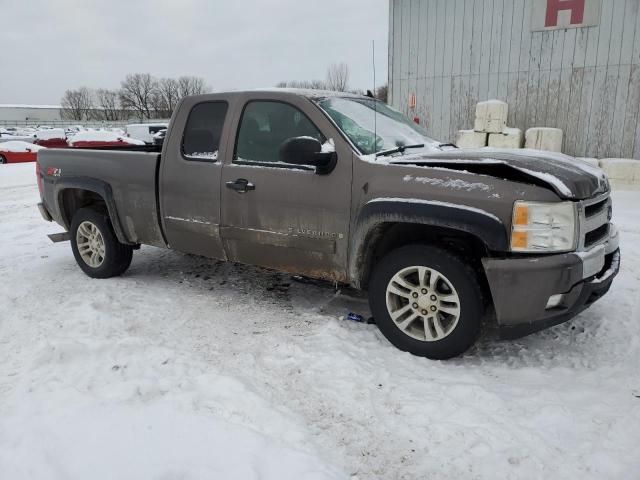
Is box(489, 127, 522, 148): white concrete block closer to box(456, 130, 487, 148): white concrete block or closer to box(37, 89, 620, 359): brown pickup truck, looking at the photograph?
box(456, 130, 487, 148): white concrete block

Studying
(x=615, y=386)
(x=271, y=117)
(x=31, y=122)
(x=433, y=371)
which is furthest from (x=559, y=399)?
(x=31, y=122)

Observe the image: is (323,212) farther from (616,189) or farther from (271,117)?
(616,189)

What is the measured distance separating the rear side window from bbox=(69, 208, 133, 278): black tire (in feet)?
4.31

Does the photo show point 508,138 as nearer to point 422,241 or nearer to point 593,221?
point 593,221

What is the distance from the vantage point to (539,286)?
293 cm

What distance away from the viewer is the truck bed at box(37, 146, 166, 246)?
15.1 ft

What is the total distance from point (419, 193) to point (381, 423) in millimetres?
1446

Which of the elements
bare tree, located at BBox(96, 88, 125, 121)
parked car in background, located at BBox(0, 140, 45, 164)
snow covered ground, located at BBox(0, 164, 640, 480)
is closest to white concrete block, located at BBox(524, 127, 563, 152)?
snow covered ground, located at BBox(0, 164, 640, 480)

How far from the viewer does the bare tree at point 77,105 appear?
96.8m

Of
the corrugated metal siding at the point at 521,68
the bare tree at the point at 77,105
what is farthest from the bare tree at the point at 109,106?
the corrugated metal siding at the point at 521,68

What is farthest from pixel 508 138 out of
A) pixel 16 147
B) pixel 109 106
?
pixel 109 106

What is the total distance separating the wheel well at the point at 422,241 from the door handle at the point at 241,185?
1097 mm

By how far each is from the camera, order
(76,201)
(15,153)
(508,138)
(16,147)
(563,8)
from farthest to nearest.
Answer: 1. (16,147)
2. (15,153)
3. (508,138)
4. (563,8)
5. (76,201)

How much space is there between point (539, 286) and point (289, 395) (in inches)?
64.1
